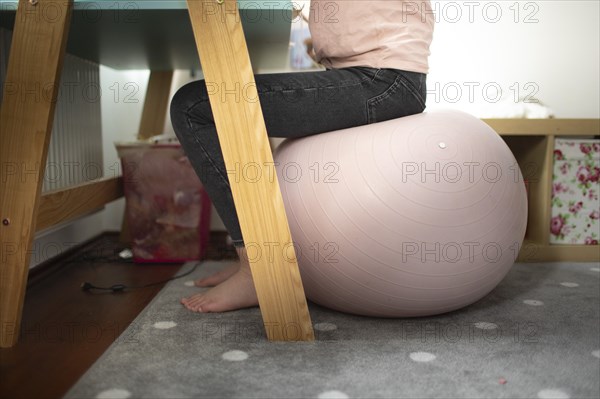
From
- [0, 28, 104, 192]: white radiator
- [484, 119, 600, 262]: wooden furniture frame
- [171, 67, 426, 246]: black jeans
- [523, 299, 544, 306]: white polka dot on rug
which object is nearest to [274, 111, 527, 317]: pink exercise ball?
[171, 67, 426, 246]: black jeans

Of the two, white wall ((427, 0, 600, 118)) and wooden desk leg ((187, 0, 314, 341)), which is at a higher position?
white wall ((427, 0, 600, 118))

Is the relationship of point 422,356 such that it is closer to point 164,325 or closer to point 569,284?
point 164,325

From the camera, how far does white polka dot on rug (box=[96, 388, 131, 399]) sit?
80 cm

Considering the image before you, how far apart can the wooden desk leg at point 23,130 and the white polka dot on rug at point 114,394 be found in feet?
1.01

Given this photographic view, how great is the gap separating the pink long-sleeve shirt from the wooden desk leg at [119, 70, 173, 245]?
38.4 inches

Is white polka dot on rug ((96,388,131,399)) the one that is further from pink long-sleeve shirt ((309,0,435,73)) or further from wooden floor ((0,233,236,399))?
pink long-sleeve shirt ((309,0,435,73))

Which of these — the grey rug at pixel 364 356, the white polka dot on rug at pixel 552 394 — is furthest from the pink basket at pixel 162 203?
the white polka dot on rug at pixel 552 394

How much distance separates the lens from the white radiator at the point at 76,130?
1549 millimetres

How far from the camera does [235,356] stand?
3.10ft

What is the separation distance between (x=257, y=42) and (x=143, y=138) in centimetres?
63

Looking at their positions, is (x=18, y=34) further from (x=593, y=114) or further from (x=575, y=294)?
(x=593, y=114)

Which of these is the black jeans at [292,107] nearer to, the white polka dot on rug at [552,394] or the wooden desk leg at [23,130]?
the wooden desk leg at [23,130]

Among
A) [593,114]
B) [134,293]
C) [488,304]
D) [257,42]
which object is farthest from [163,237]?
[593,114]

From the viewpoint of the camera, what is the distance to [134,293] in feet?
4.48
